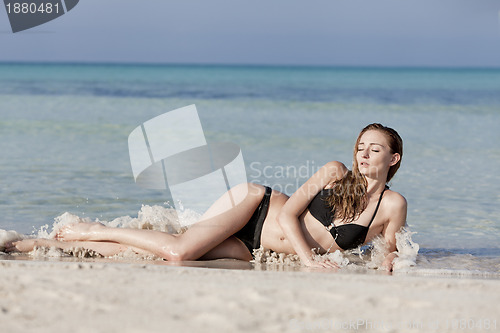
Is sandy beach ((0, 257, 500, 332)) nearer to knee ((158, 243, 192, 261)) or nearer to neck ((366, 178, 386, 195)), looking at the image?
knee ((158, 243, 192, 261))

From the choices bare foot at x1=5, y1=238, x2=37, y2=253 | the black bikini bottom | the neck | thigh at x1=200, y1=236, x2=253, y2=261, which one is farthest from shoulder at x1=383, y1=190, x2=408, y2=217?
bare foot at x1=5, y1=238, x2=37, y2=253

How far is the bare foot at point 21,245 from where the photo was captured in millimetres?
4688

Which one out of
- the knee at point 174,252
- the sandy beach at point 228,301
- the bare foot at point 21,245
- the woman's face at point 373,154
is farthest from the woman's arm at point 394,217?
the bare foot at point 21,245

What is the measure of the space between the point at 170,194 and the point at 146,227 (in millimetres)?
1633

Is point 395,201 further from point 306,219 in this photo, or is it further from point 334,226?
point 306,219

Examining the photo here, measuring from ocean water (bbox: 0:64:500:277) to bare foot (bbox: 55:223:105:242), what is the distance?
84 cm

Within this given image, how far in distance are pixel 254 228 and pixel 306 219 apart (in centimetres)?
41

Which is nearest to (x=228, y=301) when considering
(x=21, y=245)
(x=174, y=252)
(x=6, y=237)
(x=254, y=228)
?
(x=174, y=252)

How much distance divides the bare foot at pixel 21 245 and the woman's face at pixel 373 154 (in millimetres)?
2604

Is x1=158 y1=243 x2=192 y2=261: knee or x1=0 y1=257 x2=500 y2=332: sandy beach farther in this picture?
x1=158 y1=243 x2=192 y2=261: knee

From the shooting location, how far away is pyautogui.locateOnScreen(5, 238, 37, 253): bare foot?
469 cm

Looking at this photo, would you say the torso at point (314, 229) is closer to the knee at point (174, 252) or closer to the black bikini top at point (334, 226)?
the black bikini top at point (334, 226)

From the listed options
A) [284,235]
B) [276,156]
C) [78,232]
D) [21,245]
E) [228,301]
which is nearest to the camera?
[228,301]

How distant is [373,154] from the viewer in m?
4.53
